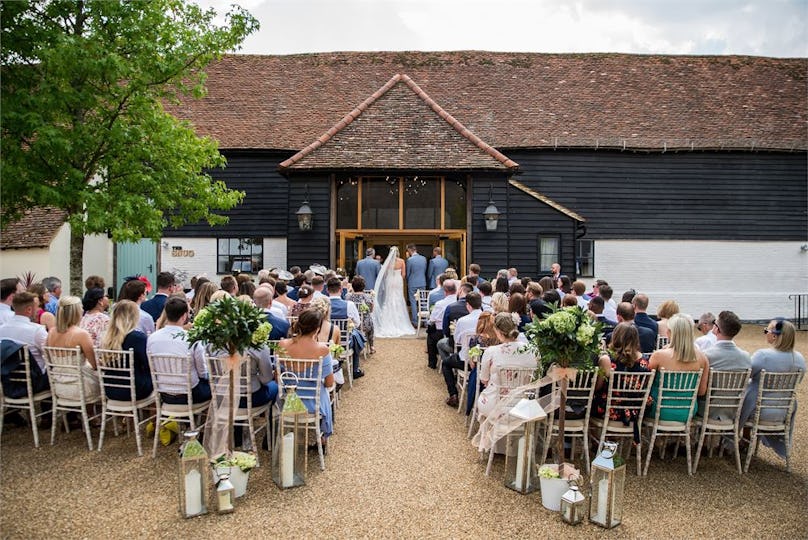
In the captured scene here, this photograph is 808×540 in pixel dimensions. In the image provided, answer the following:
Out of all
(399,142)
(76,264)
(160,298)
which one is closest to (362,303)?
(160,298)

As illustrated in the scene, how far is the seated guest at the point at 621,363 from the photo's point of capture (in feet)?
17.0

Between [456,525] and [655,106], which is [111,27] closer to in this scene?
[456,525]

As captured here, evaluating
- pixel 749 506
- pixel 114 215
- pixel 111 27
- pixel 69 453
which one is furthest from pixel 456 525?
pixel 111 27

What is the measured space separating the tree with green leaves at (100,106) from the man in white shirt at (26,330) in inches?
149

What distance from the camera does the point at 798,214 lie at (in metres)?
18.5

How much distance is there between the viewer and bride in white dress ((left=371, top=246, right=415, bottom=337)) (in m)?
13.0

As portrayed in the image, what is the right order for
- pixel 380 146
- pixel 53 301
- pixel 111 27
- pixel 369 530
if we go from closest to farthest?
1. pixel 369 530
2. pixel 53 301
3. pixel 111 27
4. pixel 380 146

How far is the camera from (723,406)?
5.23 meters

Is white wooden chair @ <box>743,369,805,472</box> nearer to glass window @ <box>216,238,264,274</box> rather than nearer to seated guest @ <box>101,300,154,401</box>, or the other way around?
seated guest @ <box>101,300,154,401</box>

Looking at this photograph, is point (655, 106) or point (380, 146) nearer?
point (380, 146)

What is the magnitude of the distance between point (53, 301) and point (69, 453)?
3262 millimetres

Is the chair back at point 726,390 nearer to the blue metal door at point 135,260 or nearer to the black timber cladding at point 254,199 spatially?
the black timber cladding at point 254,199

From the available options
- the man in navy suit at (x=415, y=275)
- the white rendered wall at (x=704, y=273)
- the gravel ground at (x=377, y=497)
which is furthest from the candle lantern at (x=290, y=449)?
the white rendered wall at (x=704, y=273)

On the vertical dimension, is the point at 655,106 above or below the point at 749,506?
above
